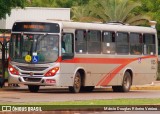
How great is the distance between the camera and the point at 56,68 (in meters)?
30.9

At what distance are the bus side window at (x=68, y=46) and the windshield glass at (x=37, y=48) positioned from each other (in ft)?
1.33

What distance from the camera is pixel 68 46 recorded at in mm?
31391

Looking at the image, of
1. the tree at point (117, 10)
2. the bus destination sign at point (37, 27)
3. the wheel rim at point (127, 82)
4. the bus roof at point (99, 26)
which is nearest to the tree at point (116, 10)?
the tree at point (117, 10)

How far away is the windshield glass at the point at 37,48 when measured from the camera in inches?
1216

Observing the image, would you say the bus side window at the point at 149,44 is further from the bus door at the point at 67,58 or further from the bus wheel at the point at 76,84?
the bus door at the point at 67,58

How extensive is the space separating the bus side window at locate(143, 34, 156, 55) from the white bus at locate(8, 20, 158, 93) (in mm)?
386

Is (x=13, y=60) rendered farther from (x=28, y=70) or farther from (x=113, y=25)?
(x=113, y=25)

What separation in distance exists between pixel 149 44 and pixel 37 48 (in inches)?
322

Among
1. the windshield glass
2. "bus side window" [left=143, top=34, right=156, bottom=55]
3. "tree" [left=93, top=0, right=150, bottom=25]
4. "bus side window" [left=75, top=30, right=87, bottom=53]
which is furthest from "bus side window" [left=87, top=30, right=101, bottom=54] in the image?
"tree" [left=93, top=0, right=150, bottom=25]

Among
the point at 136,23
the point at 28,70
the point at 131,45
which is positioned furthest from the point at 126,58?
the point at 136,23

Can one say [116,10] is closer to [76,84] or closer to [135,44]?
[135,44]

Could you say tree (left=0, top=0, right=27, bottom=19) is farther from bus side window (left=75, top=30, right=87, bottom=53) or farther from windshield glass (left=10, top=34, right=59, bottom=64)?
bus side window (left=75, top=30, right=87, bottom=53)

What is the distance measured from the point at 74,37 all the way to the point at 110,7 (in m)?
28.4

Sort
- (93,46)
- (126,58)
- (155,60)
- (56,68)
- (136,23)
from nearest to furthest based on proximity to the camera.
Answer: (56,68), (93,46), (126,58), (155,60), (136,23)
